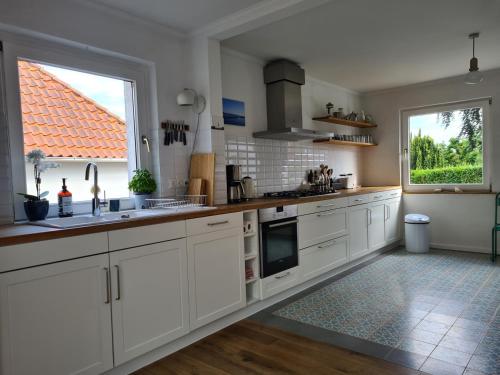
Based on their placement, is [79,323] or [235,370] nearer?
[79,323]

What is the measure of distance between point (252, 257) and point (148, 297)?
1002 millimetres

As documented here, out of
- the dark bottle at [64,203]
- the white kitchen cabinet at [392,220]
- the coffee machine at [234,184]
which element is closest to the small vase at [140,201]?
the dark bottle at [64,203]

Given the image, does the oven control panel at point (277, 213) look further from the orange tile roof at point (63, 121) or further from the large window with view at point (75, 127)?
the orange tile roof at point (63, 121)

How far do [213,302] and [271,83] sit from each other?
95.7 inches

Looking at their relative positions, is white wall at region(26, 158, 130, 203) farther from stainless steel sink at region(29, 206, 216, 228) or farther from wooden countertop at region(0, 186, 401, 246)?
wooden countertop at region(0, 186, 401, 246)

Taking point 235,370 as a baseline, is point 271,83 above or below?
above

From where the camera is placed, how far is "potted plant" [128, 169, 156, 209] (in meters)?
2.67

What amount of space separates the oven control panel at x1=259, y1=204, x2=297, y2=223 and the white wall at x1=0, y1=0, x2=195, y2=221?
77 cm

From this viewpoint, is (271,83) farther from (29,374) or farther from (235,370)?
(29,374)

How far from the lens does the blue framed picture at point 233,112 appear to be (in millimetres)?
3412

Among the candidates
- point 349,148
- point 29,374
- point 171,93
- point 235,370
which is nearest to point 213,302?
point 235,370

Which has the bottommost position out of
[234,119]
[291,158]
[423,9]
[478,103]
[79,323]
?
[79,323]

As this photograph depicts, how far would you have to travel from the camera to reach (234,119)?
11.5 feet

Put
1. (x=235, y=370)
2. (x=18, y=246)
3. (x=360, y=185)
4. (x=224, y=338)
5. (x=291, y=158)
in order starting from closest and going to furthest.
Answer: (x=18, y=246) → (x=235, y=370) → (x=224, y=338) → (x=291, y=158) → (x=360, y=185)
